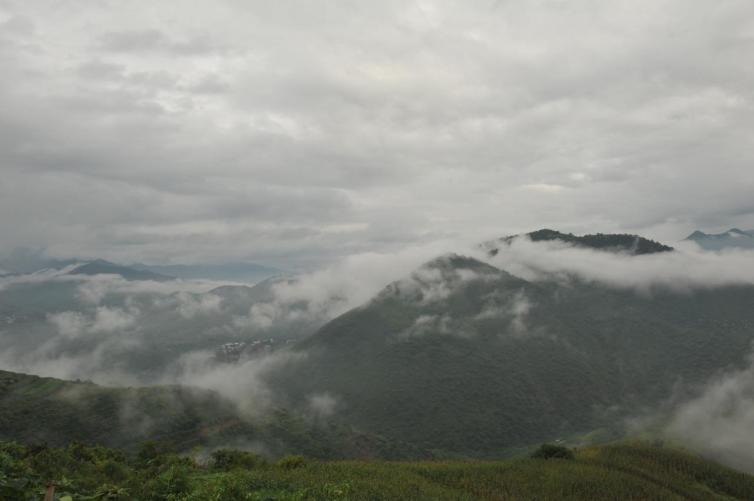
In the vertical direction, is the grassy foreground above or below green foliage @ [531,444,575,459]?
above

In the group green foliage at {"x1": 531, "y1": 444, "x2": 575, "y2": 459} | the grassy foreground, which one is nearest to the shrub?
the grassy foreground

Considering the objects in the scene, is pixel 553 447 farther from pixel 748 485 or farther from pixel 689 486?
pixel 748 485

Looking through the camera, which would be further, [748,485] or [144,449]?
[144,449]

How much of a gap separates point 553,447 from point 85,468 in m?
89.6

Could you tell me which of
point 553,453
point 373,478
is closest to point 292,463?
point 373,478

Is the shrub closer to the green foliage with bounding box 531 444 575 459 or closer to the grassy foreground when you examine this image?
the grassy foreground

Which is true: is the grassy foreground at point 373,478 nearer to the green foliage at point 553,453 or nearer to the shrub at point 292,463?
the shrub at point 292,463

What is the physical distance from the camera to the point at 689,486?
100438 millimetres

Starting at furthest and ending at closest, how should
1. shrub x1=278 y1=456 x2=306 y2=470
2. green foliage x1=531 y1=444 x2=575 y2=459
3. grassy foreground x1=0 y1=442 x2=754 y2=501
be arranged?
1. green foliage x1=531 y1=444 x2=575 y2=459
2. shrub x1=278 y1=456 x2=306 y2=470
3. grassy foreground x1=0 y1=442 x2=754 y2=501

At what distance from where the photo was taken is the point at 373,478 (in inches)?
2509

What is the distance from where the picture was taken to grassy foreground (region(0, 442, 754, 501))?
44250mm

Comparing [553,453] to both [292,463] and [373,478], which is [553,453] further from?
[373,478]

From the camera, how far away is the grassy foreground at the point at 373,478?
4425cm

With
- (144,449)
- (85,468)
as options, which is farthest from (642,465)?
(144,449)
